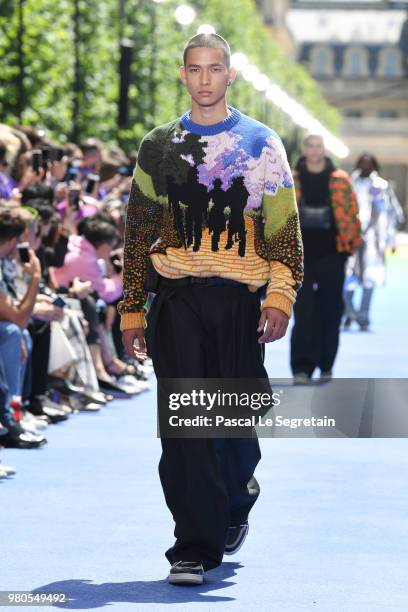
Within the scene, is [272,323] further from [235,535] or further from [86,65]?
[86,65]

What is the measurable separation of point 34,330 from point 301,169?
351 centimetres

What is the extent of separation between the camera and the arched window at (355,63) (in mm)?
145750

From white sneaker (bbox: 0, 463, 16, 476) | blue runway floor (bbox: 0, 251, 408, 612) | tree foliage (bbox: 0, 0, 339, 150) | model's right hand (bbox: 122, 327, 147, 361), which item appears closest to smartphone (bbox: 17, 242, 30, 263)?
blue runway floor (bbox: 0, 251, 408, 612)

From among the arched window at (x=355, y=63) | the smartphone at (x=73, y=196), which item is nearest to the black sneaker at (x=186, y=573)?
the smartphone at (x=73, y=196)

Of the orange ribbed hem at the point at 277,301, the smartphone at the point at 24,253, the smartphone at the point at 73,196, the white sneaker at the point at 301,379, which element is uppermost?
the orange ribbed hem at the point at 277,301

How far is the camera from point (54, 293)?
454 inches

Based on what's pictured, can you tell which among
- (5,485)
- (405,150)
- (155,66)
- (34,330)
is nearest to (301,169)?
(34,330)

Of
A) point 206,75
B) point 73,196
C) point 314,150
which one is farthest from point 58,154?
point 206,75

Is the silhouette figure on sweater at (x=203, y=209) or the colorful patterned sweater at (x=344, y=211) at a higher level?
the silhouette figure on sweater at (x=203, y=209)

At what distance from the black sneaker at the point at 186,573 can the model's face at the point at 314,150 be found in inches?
296

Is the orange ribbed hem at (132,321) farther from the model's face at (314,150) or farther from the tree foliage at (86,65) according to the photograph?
the tree foliage at (86,65)

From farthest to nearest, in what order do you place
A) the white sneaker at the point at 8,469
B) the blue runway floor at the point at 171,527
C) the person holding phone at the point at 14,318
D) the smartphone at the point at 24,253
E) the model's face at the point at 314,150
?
1. the model's face at the point at 314,150
2. the smartphone at the point at 24,253
3. the person holding phone at the point at 14,318
4. the white sneaker at the point at 8,469
5. the blue runway floor at the point at 171,527

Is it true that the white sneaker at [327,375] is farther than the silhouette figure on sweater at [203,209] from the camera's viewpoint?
Yes

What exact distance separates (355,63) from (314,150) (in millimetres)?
135473
